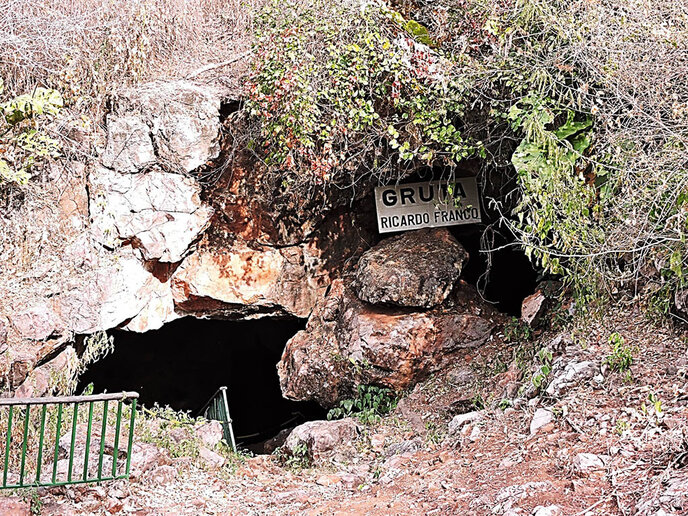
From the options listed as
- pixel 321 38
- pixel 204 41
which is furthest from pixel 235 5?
pixel 321 38

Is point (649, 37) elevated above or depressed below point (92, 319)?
above

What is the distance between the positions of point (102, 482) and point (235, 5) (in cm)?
504

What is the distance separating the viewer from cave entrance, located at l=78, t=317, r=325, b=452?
8930 millimetres

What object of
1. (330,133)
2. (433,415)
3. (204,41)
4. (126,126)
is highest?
(204,41)

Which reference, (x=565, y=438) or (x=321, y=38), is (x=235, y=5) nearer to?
(x=321, y=38)

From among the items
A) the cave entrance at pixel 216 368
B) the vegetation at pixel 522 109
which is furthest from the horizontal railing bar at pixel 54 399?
the cave entrance at pixel 216 368

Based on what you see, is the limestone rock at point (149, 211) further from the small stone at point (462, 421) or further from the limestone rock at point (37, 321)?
the small stone at point (462, 421)

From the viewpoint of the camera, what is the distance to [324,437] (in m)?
5.04

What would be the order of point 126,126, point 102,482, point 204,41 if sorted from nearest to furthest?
point 102,482 → point 126,126 → point 204,41

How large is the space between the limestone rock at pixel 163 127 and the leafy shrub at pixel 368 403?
2.58 metres

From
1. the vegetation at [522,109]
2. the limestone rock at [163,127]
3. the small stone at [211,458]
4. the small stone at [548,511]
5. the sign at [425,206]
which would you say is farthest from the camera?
the sign at [425,206]

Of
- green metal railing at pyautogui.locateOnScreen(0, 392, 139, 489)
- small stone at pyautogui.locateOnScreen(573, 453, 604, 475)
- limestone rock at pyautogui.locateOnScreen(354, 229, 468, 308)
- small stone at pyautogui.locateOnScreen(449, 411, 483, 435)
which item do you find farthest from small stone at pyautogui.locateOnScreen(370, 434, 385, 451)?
small stone at pyautogui.locateOnScreen(573, 453, 604, 475)

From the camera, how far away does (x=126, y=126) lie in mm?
5531

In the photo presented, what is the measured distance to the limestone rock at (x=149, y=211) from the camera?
5.46m
